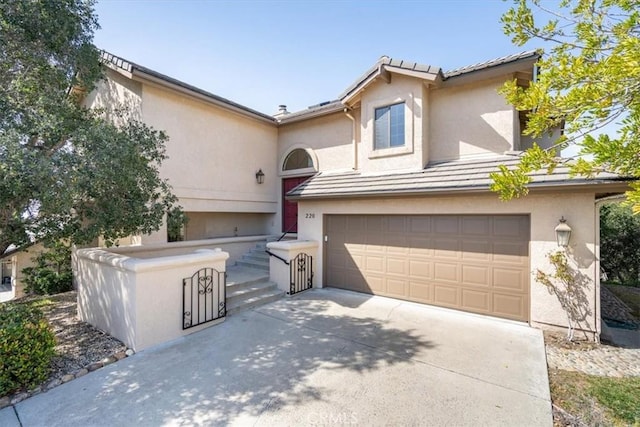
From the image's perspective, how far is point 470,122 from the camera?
8633 millimetres

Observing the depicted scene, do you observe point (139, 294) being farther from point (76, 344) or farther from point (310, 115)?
point (310, 115)

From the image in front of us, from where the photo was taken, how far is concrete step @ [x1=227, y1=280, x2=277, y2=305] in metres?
7.56

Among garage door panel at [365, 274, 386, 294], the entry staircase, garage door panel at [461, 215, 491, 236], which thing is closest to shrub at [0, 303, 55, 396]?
the entry staircase

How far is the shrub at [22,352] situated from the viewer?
13.2 feet

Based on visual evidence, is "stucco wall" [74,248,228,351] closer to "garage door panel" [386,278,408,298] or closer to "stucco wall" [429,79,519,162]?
"garage door panel" [386,278,408,298]

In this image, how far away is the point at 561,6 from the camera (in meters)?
3.49

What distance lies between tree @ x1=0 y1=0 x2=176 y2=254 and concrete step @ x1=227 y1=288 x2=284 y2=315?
3012 mm

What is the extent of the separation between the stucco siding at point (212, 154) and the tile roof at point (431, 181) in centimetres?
265

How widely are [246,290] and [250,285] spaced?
393 millimetres

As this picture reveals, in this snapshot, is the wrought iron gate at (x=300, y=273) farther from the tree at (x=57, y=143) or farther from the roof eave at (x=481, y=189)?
the tree at (x=57, y=143)

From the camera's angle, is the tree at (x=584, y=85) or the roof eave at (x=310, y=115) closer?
the tree at (x=584, y=85)

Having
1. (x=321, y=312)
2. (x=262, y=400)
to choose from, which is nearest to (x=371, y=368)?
(x=262, y=400)

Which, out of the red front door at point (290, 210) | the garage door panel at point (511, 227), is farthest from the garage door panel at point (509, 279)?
the red front door at point (290, 210)

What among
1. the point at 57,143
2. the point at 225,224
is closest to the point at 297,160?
the point at 225,224
